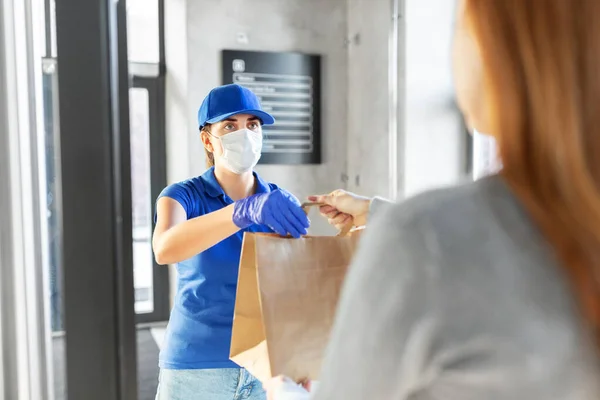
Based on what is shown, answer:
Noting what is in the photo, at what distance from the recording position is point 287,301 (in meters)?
0.62

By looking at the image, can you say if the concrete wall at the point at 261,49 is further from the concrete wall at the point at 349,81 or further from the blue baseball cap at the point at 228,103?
the blue baseball cap at the point at 228,103

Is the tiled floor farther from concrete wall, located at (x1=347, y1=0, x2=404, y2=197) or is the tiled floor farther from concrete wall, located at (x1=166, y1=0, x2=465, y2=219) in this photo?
concrete wall, located at (x1=347, y1=0, x2=404, y2=197)

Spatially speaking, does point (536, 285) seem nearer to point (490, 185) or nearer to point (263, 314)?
point (490, 185)

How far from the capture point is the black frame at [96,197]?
23.1 inches

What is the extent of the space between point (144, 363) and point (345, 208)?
54.6 inches

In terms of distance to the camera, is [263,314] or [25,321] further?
[25,321]

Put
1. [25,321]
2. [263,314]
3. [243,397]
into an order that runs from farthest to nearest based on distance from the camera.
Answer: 1. [243,397]
2. [25,321]
3. [263,314]

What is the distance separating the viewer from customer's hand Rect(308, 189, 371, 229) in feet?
2.56

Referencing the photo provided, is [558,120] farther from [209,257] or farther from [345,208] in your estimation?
[209,257]

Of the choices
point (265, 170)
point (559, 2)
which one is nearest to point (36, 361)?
point (559, 2)

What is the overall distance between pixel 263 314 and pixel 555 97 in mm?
403

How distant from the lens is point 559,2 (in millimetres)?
325

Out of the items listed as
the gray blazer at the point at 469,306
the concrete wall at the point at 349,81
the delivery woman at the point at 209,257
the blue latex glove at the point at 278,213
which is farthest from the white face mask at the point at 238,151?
the concrete wall at the point at 349,81

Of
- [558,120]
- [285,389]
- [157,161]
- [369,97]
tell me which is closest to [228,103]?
[285,389]
